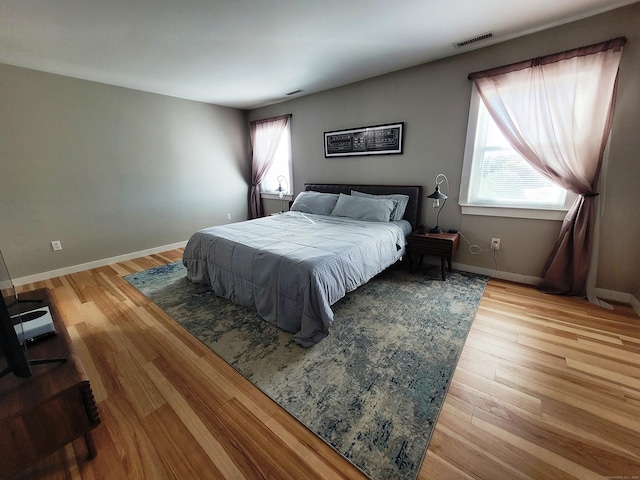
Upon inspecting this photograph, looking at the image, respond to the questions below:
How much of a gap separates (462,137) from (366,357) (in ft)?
8.50

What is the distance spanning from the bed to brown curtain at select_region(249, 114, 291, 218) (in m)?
1.77

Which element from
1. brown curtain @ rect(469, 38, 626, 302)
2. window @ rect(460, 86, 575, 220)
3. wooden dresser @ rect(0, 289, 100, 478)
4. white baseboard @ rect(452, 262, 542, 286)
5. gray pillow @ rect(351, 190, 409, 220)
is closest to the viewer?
wooden dresser @ rect(0, 289, 100, 478)

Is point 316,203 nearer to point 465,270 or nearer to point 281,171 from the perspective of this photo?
point 281,171

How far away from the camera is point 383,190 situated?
11.4 ft

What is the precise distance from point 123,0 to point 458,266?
3.94 m

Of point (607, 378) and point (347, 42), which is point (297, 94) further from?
point (607, 378)

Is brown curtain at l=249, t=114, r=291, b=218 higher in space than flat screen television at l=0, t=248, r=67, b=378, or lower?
higher

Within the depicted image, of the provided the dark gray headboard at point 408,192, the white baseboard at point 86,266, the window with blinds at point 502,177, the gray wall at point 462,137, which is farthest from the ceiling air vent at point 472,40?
the white baseboard at point 86,266

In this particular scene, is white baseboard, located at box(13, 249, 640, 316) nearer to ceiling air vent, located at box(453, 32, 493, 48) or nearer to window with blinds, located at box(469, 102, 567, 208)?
window with blinds, located at box(469, 102, 567, 208)

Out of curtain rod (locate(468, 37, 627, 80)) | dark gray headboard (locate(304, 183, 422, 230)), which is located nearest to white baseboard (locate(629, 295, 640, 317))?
dark gray headboard (locate(304, 183, 422, 230))

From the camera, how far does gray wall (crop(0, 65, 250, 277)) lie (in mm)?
2885

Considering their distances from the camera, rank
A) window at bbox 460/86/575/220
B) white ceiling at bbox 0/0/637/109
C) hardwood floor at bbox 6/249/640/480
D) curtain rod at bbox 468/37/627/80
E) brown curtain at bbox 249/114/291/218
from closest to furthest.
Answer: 1. hardwood floor at bbox 6/249/640/480
2. white ceiling at bbox 0/0/637/109
3. curtain rod at bbox 468/37/627/80
4. window at bbox 460/86/575/220
5. brown curtain at bbox 249/114/291/218

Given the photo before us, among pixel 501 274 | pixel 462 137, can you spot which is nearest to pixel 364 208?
pixel 462 137

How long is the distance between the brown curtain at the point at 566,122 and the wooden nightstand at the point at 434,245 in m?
0.90
